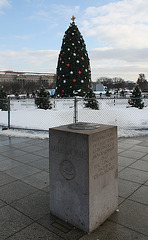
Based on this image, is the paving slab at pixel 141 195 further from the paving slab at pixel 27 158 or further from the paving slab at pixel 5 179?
the paving slab at pixel 27 158

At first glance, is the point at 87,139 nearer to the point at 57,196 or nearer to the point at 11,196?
the point at 57,196

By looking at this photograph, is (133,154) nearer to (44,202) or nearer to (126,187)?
(126,187)

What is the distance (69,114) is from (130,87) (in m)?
116

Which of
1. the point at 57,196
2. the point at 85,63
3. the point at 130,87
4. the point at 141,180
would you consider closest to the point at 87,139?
the point at 57,196

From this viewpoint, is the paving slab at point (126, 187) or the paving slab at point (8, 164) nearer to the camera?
the paving slab at point (126, 187)

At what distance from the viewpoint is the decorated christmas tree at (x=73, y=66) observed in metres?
22.4

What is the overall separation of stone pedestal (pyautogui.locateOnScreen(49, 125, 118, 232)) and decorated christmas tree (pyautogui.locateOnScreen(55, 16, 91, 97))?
19.6 m

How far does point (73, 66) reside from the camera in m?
22.4

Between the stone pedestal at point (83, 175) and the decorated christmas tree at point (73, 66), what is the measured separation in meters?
19.6

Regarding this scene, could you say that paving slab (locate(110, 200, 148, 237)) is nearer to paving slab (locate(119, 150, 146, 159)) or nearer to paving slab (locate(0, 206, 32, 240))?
paving slab (locate(0, 206, 32, 240))

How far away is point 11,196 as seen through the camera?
3971mm

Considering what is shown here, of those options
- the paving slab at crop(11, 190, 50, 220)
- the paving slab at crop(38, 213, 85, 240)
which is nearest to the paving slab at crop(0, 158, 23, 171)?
the paving slab at crop(11, 190, 50, 220)

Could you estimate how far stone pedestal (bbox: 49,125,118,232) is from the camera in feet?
9.27

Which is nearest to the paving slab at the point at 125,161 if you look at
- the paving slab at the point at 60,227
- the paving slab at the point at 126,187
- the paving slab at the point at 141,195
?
the paving slab at the point at 126,187
